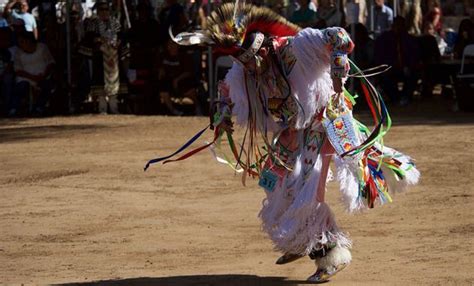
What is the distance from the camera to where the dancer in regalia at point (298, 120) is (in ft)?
21.7

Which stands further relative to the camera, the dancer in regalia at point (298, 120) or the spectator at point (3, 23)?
the spectator at point (3, 23)

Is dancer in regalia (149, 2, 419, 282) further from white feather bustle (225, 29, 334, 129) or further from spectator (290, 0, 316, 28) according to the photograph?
spectator (290, 0, 316, 28)

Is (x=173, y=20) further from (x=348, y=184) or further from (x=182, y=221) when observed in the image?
(x=348, y=184)

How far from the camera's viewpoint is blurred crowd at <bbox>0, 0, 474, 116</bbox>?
17359 millimetres

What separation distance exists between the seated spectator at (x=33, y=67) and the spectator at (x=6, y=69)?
0.70 ft

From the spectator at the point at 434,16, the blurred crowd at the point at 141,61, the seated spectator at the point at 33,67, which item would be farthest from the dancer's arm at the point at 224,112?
the spectator at the point at 434,16

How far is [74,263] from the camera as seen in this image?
7.62 meters

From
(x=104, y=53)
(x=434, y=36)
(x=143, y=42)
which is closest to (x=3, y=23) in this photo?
(x=104, y=53)

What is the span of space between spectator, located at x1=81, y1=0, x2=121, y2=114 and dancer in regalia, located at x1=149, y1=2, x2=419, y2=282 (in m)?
10.4

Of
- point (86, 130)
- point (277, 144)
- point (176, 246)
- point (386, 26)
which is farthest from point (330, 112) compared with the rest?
point (386, 26)

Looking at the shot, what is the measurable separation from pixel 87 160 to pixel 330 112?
6.23 metres

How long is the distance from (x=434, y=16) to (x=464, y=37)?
2.63m

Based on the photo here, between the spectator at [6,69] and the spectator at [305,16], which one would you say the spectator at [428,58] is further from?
the spectator at [6,69]

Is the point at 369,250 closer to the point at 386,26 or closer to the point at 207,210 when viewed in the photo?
the point at 207,210
